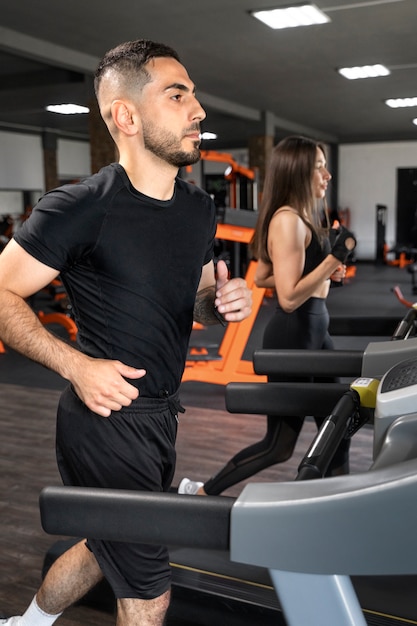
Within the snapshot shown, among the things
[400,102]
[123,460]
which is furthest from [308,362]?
[400,102]

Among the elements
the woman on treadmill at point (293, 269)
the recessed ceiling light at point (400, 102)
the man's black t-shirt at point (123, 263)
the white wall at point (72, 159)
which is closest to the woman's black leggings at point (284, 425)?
the woman on treadmill at point (293, 269)

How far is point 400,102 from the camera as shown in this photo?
35.8ft

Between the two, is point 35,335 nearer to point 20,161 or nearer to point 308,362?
point 308,362

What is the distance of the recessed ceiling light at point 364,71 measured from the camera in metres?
8.12

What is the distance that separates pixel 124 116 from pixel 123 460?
28.4 inches

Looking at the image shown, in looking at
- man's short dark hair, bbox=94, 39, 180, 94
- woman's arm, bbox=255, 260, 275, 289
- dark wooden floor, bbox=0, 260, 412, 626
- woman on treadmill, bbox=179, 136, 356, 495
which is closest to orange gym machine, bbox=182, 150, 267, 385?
dark wooden floor, bbox=0, 260, 412, 626

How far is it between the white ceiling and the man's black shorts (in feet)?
15.8

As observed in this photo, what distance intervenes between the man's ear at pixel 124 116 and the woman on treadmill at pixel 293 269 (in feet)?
3.11

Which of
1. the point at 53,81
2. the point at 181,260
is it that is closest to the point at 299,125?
the point at 53,81

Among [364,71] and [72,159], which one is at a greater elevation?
[364,71]

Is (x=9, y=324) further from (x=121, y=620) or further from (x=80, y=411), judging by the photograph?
(x=121, y=620)

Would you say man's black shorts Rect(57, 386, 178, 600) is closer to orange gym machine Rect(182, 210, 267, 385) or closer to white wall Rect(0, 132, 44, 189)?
orange gym machine Rect(182, 210, 267, 385)

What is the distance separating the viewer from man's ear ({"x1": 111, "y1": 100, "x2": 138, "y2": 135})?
1389 millimetres

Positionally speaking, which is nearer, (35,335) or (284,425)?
(35,335)
